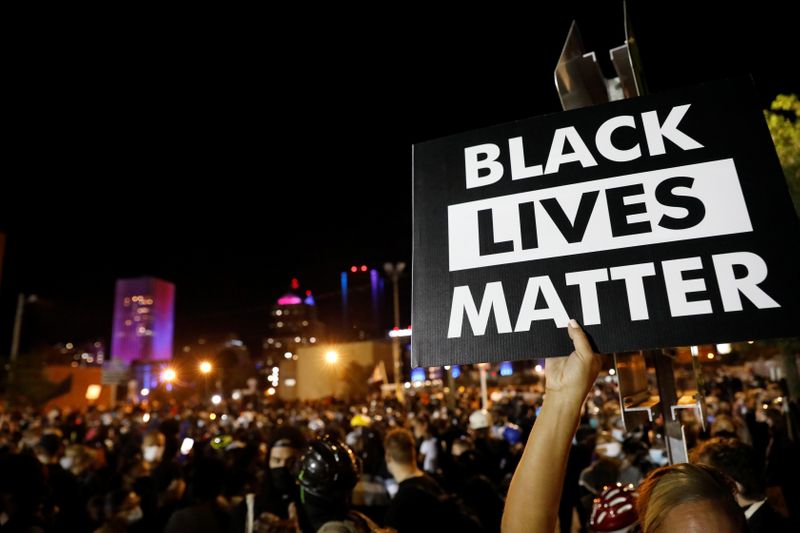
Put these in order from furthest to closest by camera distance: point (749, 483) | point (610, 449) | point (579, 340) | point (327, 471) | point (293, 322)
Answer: point (293, 322)
point (610, 449)
point (749, 483)
point (327, 471)
point (579, 340)

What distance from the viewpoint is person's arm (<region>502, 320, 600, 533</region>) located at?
1.60 meters

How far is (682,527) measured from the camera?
1657 mm

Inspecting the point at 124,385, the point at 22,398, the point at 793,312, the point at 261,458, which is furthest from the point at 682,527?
the point at 124,385

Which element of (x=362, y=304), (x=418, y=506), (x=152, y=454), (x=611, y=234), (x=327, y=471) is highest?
(x=362, y=304)

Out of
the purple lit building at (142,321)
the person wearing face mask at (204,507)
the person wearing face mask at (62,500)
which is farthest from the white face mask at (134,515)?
A: the purple lit building at (142,321)

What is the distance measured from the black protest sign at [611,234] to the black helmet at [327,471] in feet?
5.74

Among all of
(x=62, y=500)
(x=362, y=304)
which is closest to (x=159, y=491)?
(x=62, y=500)

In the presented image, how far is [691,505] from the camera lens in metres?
1.67

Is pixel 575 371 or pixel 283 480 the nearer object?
pixel 575 371

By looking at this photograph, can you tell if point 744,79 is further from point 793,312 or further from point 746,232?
point 793,312

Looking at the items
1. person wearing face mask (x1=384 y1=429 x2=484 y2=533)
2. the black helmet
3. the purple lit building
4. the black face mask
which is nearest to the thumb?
the black helmet

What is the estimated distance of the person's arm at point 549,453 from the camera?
160 centimetres

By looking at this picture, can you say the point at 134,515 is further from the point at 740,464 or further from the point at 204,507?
the point at 740,464

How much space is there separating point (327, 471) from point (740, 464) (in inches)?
113
